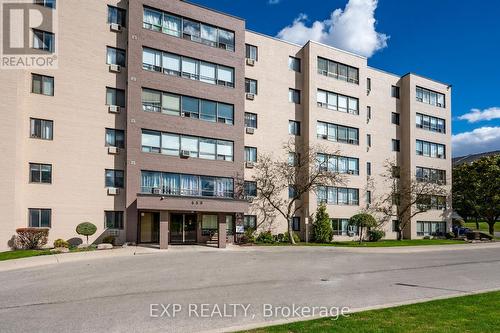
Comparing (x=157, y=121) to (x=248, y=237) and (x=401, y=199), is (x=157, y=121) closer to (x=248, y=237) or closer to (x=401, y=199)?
(x=248, y=237)

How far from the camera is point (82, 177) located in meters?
25.2

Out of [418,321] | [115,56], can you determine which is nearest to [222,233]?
[115,56]

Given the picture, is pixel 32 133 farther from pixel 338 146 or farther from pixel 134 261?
pixel 338 146

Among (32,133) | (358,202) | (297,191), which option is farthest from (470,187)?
(32,133)

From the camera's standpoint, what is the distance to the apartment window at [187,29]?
27312 millimetres

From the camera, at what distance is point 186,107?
28.2 metres

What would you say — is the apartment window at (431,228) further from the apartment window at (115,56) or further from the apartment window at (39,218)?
the apartment window at (39,218)

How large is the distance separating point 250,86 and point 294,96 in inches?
183

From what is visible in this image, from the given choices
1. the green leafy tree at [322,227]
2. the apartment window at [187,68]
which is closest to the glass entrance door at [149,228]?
the apartment window at [187,68]

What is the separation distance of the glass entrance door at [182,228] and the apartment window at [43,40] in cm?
1356

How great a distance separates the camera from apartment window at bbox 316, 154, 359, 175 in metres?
34.4

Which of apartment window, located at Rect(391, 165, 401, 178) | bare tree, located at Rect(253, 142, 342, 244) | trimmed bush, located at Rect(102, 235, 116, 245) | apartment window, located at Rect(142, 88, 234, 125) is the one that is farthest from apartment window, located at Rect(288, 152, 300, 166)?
trimmed bush, located at Rect(102, 235, 116, 245)

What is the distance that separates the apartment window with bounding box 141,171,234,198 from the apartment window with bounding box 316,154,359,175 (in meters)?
9.18

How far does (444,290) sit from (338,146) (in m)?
24.4
